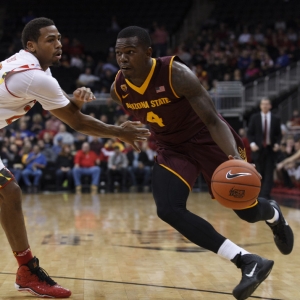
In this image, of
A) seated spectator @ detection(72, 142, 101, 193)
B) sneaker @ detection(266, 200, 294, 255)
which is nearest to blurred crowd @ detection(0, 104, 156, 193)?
seated spectator @ detection(72, 142, 101, 193)

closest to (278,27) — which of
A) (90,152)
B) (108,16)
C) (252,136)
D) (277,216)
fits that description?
(108,16)

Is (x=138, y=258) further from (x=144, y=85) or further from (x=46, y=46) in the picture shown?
(x=46, y=46)

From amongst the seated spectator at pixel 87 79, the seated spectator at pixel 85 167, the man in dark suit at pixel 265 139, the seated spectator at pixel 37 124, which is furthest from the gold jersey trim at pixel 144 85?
the seated spectator at pixel 87 79

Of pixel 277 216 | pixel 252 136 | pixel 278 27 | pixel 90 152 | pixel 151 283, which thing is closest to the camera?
pixel 151 283

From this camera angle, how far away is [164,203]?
4.07 metres

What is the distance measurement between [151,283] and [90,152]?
9980mm

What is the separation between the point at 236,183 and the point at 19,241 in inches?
63.6

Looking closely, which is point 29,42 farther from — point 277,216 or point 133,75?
point 277,216

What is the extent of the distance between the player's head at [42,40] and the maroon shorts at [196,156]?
44.4 inches

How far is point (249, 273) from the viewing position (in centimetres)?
371

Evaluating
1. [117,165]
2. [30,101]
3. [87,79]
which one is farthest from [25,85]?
[87,79]

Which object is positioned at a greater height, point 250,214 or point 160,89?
point 160,89

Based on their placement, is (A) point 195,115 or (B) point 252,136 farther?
(B) point 252,136

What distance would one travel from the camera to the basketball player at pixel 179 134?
3.92m
